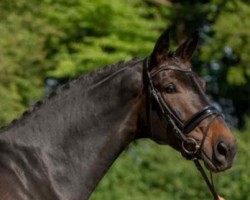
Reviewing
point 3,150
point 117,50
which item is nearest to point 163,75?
point 3,150

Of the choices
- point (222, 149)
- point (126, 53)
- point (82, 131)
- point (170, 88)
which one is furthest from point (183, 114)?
point (126, 53)

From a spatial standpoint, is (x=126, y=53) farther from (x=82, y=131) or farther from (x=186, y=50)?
(x=82, y=131)

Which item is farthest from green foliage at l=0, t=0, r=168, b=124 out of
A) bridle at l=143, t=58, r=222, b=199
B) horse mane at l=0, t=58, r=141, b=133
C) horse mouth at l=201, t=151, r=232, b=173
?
horse mouth at l=201, t=151, r=232, b=173

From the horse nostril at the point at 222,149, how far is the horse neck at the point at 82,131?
498 millimetres

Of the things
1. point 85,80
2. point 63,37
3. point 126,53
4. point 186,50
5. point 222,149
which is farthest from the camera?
point 63,37

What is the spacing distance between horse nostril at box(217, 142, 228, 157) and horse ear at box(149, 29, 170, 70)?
0.60 meters

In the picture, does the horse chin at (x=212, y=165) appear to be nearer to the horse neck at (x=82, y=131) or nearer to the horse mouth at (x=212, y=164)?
the horse mouth at (x=212, y=164)

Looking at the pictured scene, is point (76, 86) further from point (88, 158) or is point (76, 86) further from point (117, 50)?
point (117, 50)

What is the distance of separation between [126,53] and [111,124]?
13.4 metres

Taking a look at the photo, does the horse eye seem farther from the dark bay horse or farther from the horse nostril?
the horse nostril

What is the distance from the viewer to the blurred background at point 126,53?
1337 centimetres

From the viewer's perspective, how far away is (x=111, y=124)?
17.7 ft

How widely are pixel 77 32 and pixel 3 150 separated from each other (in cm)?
1465

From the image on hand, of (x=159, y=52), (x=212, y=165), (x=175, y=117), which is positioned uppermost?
(x=159, y=52)
